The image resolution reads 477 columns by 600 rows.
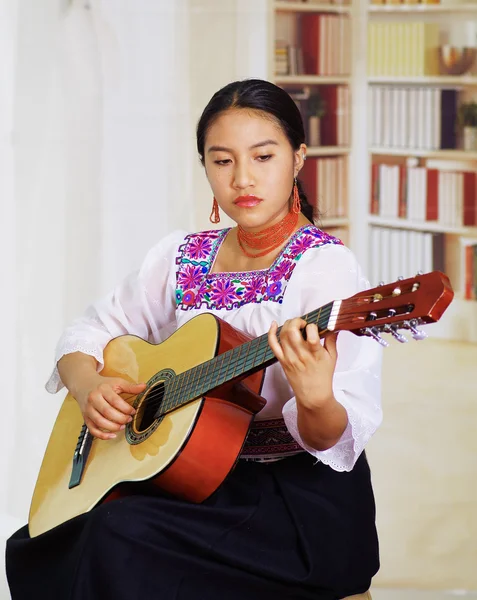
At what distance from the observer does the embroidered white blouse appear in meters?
1.54

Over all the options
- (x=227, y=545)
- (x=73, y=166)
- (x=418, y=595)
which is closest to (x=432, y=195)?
(x=73, y=166)

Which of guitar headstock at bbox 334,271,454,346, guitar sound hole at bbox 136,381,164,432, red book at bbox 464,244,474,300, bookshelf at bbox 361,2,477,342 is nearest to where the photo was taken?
guitar headstock at bbox 334,271,454,346

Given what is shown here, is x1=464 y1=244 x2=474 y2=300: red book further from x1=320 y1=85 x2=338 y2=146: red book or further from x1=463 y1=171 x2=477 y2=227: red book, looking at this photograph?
x1=320 y1=85 x2=338 y2=146: red book

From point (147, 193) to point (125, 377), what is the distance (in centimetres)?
159

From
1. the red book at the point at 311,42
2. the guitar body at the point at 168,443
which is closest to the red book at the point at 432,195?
the red book at the point at 311,42

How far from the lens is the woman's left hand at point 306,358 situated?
1.38 m

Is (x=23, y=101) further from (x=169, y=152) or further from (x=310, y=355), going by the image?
(x=310, y=355)

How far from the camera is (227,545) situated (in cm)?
151

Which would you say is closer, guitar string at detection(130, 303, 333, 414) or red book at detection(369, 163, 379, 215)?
guitar string at detection(130, 303, 333, 414)

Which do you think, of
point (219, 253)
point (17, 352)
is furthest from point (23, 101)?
point (219, 253)

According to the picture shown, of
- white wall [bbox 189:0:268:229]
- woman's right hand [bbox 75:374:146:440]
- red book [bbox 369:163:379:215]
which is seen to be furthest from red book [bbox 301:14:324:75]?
woman's right hand [bbox 75:374:146:440]

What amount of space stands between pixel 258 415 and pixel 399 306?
48cm

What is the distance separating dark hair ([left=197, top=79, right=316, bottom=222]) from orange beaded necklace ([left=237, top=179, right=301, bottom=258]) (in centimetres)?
11

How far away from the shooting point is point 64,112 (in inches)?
125
